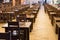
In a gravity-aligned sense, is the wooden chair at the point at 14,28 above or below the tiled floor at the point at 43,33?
above

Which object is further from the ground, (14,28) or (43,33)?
(14,28)

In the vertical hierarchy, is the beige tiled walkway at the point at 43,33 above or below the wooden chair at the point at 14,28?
below

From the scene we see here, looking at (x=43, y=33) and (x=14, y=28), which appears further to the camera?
(x=43, y=33)

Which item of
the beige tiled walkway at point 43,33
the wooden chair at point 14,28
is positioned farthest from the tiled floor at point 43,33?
the wooden chair at point 14,28

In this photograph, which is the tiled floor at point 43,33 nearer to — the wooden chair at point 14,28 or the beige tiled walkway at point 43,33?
the beige tiled walkway at point 43,33

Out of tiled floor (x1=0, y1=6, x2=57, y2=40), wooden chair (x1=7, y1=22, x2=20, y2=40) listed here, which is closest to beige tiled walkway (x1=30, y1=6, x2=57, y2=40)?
tiled floor (x1=0, y1=6, x2=57, y2=40)

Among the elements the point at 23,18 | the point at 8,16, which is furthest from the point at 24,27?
the point at 8,16

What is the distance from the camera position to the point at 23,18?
639 cm

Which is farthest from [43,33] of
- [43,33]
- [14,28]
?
[14,28]

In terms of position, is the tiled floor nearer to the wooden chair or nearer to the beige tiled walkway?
the beige tiled walkway

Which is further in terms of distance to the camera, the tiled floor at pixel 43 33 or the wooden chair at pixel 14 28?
the tiled floor at pixel 43 33

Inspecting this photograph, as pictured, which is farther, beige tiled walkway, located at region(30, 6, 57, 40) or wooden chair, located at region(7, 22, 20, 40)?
beige tiled walkway, located at region(30, 6, 57, 40)

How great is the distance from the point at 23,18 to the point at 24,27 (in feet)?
4.65

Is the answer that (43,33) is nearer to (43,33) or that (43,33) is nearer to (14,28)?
(43,33)
